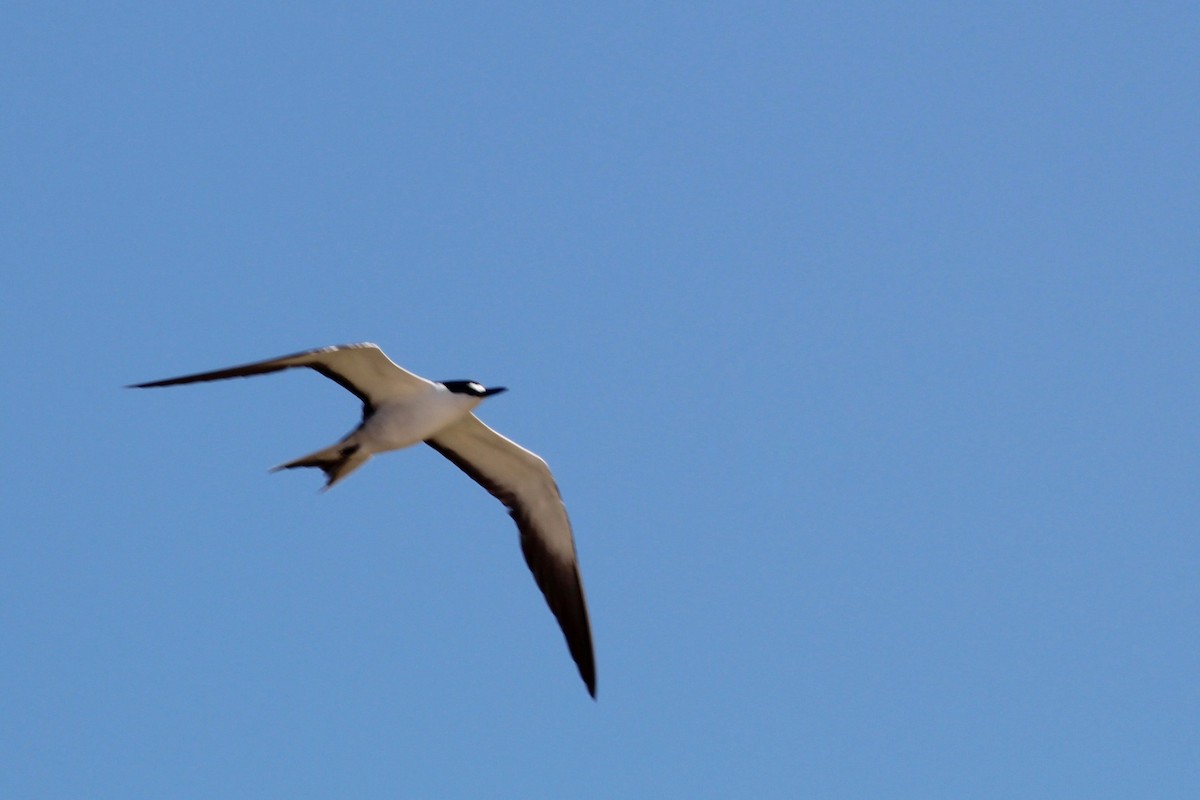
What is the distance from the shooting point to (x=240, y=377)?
36.4 feet

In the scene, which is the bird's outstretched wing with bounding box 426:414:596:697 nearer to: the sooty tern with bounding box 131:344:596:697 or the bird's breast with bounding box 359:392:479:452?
the sooty tern with bounding box 131:344:596:697

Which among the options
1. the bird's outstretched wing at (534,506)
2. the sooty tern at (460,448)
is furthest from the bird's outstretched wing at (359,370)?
the bird's outstretched wing at (534,506)

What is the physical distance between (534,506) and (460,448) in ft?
3.25

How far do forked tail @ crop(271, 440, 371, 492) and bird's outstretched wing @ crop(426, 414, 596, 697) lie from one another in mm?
1421

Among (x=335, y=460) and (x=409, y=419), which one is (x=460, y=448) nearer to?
(x=409, y=419)


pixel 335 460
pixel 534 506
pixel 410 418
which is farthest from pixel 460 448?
pixel 335 460

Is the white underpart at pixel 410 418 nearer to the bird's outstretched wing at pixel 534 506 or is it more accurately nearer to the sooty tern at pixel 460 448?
the sooty tern at pixel 460 448

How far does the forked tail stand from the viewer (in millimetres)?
12328

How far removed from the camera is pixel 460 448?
1420 cm

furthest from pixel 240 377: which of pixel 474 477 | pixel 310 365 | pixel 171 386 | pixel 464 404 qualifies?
pixel 474 477

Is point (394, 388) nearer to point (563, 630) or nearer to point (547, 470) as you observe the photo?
point (547, 470)

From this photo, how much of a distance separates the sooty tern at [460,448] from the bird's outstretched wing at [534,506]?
1 cm

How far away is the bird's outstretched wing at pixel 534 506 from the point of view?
45.6 feet

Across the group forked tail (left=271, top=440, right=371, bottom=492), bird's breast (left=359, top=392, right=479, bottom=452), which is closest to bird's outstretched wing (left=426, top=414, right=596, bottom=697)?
bird's breast (left=359, top=392, right=479, bottom=452)
